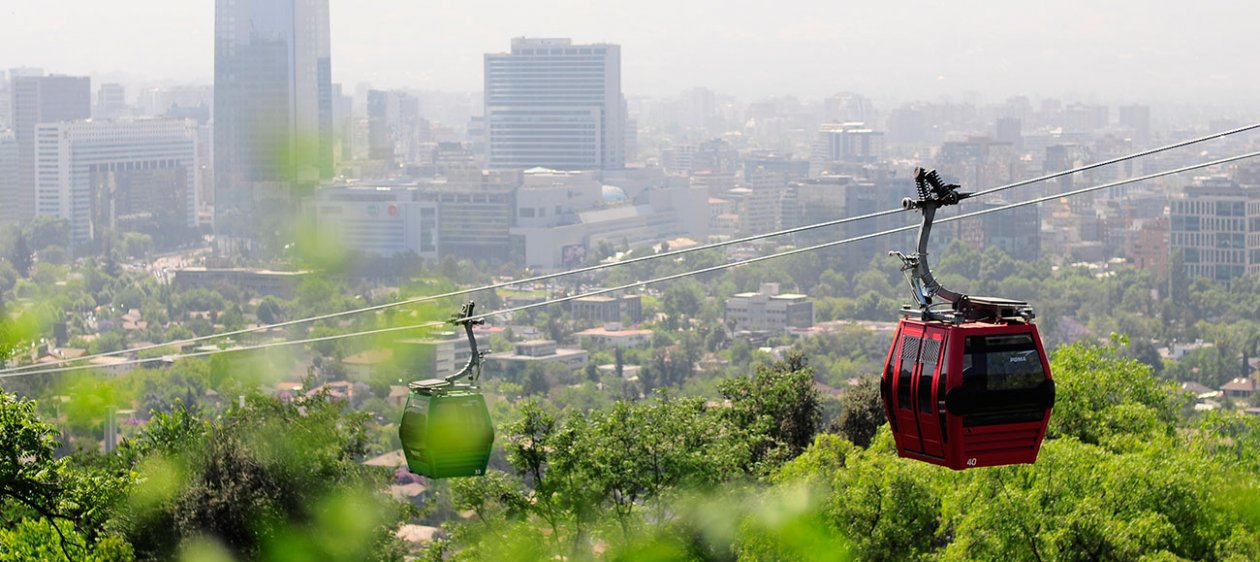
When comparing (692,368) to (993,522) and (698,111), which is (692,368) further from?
(698,111)

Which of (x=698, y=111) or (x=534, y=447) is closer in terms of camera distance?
(x=534, y=447)

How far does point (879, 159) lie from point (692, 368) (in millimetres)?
68608

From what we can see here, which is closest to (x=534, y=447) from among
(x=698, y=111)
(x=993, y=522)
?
(x=993, y=522)

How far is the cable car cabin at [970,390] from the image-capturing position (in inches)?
211

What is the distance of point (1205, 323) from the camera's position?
215ft

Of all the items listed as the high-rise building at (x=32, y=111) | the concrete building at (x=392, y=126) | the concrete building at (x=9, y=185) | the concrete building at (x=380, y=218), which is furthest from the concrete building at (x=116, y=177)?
the concrete building at (x=392, y=126)

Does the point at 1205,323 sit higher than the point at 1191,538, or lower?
lower

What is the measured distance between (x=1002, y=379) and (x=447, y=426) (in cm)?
257

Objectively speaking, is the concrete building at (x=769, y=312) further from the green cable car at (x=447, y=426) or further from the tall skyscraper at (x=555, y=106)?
the green cable car at (x=447, y=426)

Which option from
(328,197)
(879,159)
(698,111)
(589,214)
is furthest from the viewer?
(698,111)

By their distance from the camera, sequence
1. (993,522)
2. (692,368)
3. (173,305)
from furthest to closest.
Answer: (173,305) → (692,368) → (993,522)

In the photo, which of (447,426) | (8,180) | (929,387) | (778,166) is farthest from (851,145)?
(929,387)

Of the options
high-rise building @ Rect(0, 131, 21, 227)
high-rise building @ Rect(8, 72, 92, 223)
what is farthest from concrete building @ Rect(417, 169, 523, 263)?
high-rise building @ Rect(0, 131, 21, 227)

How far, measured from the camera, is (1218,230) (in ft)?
247
